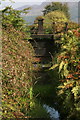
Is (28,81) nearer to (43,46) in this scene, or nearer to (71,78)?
(71,78)

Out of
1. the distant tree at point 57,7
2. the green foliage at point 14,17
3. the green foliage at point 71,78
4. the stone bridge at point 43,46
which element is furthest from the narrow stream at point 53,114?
the distant tree at point 57,7

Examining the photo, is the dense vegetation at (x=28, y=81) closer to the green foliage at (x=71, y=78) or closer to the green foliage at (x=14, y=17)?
the green foliage at (x=71, y=78)

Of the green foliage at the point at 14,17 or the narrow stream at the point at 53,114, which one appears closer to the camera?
the narrow stream at the point at 53,114

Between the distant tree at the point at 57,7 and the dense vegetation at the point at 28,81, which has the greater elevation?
the dense vegetation at the point at 28,81

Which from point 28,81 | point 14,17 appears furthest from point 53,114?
point 14,17

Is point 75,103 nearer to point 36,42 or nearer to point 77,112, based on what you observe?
point 77,112

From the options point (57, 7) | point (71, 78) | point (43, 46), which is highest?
point (71, 78)

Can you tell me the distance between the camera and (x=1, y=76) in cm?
438

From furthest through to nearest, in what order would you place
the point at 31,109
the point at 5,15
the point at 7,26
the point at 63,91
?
the point at 5,15
the point at 7,26
the point at 31,109
the point at 63,91

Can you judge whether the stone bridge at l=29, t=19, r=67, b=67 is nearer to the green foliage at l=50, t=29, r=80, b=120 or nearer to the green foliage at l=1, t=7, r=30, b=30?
the green foliage at l=1, t=7, r=30, b=30

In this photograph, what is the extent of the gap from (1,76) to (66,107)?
2.37m

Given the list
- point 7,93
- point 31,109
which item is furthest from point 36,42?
point 7,93

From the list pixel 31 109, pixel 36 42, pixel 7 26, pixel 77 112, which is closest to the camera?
pixel 77 112

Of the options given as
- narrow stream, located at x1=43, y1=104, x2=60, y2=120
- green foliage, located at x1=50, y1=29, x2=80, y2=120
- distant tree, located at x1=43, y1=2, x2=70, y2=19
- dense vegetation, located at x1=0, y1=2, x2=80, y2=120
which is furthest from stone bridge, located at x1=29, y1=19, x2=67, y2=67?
distant tree, located at x1=43, y1=2, x2=70, y2=19
